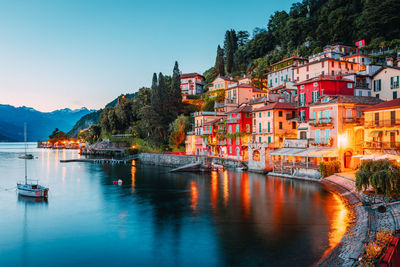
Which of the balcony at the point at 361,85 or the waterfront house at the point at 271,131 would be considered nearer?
the balcony at the point at 361,85

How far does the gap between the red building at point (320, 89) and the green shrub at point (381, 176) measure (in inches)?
828

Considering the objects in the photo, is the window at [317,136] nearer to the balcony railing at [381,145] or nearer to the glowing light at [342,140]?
the glowing light at [342,140]

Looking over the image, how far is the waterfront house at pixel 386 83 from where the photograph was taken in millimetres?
41312

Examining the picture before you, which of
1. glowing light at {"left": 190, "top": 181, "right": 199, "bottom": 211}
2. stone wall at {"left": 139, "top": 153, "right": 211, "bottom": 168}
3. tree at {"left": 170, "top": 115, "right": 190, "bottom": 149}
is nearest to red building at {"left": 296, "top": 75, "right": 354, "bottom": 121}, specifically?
glowing light at {"left": 190, "top": 181, "right": 199, "bottom": 211}

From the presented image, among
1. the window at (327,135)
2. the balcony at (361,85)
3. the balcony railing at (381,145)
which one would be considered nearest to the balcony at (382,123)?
the balcony railing at (381,145)

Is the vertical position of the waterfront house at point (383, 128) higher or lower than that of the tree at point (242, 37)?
lower

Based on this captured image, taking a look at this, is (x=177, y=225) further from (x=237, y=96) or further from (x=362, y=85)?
(x=237, y=96)

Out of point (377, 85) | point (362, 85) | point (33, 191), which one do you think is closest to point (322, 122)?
point (362, 85)

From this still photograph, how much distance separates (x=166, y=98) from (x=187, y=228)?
54970 mm

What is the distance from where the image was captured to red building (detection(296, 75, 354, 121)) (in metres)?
43.5

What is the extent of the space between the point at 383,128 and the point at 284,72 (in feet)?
124

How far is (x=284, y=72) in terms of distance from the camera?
69.2 m

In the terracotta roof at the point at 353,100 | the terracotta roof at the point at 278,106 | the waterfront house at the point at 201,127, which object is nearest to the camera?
the terracotta roof at the point at 353,100

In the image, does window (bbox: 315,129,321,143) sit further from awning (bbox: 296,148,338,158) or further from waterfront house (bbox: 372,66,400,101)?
waterfront house (bbox: 372,66,400,101)
